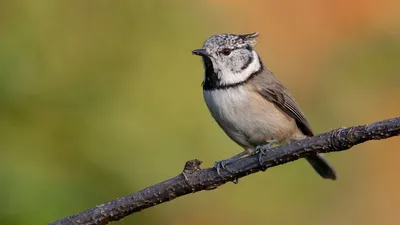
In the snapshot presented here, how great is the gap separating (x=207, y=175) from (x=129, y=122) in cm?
177

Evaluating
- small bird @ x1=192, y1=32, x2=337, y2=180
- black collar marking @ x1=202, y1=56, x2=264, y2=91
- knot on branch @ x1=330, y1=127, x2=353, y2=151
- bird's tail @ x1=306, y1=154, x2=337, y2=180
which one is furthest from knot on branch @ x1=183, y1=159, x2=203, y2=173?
bird's tail @ x1=306, y1=154, x2=337, y2=180

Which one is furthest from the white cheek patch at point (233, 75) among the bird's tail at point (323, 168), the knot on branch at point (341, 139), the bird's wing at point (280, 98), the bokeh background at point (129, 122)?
the knot on branch at point (341, 139)

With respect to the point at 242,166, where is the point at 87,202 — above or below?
above

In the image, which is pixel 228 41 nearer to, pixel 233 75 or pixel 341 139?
pixel 233 75

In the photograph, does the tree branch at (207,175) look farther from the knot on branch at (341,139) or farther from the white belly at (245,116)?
the white belly at (245,116)

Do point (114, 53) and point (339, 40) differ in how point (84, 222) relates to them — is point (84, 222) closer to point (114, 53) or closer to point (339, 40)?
point (114, 53)

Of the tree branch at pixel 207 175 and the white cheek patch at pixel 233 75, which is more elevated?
the white cheek patch at pixel 233 75

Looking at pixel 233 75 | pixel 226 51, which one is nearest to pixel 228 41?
pixel 226 51

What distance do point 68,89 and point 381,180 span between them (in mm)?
3802

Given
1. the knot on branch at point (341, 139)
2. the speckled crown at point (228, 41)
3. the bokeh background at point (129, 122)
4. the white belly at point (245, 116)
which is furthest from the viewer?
the speckled crown at point (228, 41)

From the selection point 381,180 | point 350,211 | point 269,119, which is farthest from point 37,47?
point 381,180

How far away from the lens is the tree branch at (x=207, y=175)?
306 cm

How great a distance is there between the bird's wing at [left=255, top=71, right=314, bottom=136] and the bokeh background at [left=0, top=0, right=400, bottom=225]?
57cm

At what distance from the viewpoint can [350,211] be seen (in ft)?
21.7
